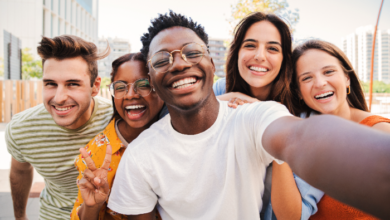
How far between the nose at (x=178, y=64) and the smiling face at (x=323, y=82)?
1.28 m

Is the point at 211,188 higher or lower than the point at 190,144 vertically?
lower

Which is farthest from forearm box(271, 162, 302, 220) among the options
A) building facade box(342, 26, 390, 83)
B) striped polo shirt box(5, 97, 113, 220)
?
building facade box(342, 26, 390, 83)

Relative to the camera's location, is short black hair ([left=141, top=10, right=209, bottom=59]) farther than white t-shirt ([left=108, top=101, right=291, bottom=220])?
Yes

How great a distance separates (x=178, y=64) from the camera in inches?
74.6

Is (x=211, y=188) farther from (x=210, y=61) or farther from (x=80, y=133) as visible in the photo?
(x=80, y=133)

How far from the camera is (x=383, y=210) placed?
67cm

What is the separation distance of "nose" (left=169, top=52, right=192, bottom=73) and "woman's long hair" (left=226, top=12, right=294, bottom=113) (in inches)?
46.9

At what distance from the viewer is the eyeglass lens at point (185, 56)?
75.9 inches

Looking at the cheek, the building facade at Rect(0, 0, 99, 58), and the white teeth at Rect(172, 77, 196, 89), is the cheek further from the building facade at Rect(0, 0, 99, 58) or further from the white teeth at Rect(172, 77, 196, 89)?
the building facade at Rect(0, 0, 99, 58)

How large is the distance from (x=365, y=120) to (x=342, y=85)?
0.39m

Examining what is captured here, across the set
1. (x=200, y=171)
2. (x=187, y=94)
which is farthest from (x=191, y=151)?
(x=187, y=94)

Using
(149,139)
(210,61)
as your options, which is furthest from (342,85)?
(149,139)

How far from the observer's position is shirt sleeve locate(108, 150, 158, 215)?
192cm

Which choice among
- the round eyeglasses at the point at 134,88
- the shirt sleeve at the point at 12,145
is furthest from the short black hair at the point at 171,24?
the shirt sleeve at the point at 12,145
